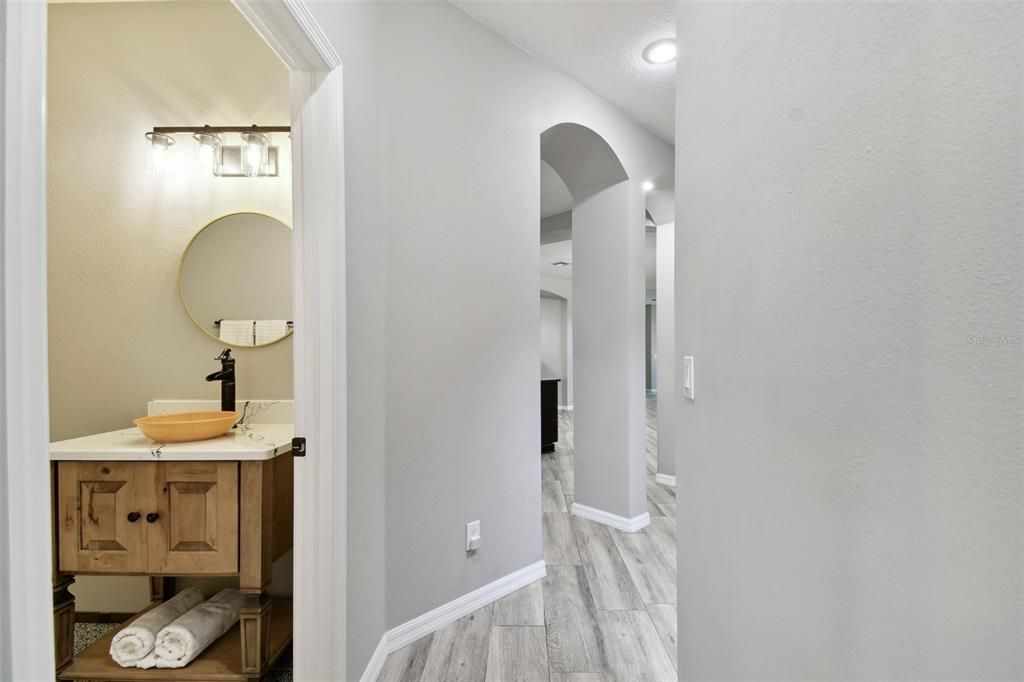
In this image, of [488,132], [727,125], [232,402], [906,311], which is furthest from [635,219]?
[906,311]

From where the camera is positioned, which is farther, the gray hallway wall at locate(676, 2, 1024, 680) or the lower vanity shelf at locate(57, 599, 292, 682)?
the lower vanity shelf at locate(57, 599, 292, 682)

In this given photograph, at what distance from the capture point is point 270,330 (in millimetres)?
2186

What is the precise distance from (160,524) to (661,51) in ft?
9.96

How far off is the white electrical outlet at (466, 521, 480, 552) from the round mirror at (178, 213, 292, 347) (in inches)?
47.2

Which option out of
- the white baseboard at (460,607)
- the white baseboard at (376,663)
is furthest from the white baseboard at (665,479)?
the white baseboard at (376,663)

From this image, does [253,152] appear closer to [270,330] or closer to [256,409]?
[270,330]

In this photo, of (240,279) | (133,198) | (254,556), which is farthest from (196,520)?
(133,198)

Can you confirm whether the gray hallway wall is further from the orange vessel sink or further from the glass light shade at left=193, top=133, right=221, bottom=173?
the glass light shade at left=193, top=133, right=221, bottom=173

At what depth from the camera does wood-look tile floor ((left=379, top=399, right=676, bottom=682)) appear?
1.82 m

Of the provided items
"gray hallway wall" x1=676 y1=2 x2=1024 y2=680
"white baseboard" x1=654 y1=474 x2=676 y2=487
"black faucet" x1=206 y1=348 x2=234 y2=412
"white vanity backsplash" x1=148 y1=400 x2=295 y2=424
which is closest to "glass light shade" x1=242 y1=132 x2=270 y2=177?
"black faucet" x1=206 y1=348 x2=234 y2=412

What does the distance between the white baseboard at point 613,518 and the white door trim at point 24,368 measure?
3.05 m

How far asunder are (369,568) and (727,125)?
1.75 metres

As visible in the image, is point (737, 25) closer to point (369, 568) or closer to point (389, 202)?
point (389, 202)

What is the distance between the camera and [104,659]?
5.60 feet
